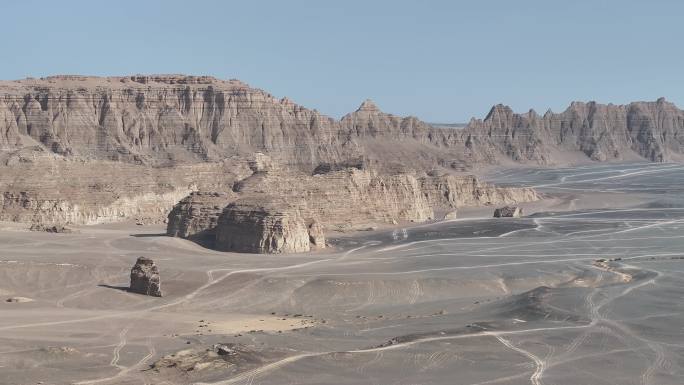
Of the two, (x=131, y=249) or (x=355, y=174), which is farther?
(x=355, y=174)

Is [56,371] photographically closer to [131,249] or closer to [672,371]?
[672,371]

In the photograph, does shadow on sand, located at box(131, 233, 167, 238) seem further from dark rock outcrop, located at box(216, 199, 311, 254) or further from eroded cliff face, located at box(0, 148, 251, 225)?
eroded cliff face, located at box(0, 148, 251, 225)

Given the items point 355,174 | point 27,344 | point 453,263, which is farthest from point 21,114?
point 27,344

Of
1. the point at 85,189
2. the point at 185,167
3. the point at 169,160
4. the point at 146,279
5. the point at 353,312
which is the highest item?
the point at 169,160

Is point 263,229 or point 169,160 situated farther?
point 169,160

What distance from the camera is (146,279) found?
56.5 metres

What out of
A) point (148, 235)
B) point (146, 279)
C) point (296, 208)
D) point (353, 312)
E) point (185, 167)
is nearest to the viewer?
point (353, 312)

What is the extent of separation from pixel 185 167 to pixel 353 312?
2500 inches

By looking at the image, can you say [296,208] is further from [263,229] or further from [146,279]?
[146,279]

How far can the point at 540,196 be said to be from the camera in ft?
519

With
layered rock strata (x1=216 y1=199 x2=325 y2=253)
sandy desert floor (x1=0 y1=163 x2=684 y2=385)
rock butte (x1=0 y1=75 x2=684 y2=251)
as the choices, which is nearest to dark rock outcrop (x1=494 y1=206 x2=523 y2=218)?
rock butte (x1=0 y1=75 x2=684 y2=251)

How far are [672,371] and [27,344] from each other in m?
25.8

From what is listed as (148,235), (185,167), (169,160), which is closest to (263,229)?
(148,235)

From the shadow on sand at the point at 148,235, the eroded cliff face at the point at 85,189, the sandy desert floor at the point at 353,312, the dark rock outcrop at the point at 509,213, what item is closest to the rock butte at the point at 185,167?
the eroded cliff face at the point at 85,189
